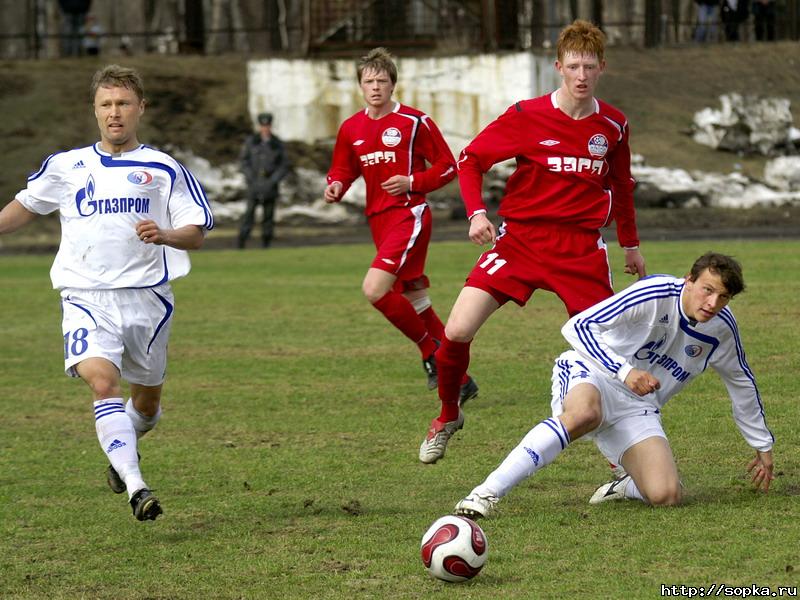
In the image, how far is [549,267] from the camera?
7668 mm

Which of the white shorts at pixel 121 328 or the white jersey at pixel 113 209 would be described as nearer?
the white shorts at pixel 121 328

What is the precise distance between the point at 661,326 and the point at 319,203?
2351 centimetres

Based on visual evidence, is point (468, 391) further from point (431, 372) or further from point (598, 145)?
point (598, 145)

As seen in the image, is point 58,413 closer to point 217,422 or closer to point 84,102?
point 217,422

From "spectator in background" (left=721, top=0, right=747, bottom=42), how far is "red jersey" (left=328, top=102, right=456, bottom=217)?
27.6 meters

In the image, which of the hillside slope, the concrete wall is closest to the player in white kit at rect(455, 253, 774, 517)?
the concrete wall

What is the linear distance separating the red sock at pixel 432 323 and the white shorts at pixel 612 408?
4.05 meters

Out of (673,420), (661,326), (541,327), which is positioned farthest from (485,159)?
(541,327)

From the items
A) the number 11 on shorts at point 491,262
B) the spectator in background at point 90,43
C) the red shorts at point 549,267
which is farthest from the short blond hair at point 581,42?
the spectator in background at point 90,43

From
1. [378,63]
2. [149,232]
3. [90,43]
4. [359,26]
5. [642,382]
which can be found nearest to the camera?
[642,382]

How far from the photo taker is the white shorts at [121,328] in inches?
268

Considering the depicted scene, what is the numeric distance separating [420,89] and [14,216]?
22.4 metres

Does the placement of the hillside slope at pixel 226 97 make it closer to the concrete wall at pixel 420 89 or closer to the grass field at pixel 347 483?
the concrete wall at pixel 420 89

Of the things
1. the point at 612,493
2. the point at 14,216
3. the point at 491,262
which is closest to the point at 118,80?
the point at 14,216
